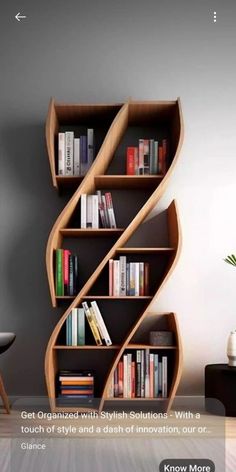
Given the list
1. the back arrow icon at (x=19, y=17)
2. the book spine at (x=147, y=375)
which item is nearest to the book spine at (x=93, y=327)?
the book spine at (x=147, y=375)

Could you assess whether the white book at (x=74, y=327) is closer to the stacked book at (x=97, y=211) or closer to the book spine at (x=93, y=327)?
the book spine at (x=93, y=327)

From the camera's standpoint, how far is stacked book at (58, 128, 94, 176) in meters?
4.10

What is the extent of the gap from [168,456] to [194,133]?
7.73 ft

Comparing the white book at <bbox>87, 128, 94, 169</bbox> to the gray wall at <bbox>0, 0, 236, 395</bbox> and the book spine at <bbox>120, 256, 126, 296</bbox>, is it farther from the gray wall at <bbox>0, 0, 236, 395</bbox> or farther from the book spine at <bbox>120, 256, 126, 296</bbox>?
the book spine at <bbox>120, 256, 126, 296</bbox>

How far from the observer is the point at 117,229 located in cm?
404

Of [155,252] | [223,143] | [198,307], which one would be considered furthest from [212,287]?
[223,143]

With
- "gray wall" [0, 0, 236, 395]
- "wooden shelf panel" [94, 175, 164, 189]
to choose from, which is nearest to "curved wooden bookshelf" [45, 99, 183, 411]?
"wooden shelf panel" [94, 175, 164, 189]

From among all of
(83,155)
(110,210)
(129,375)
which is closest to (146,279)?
(110,210)

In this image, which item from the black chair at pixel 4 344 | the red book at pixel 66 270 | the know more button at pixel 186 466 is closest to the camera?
the know more button at pixel 186 466

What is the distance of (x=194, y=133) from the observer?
4422mm

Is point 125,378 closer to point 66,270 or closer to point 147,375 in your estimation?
point 147,375

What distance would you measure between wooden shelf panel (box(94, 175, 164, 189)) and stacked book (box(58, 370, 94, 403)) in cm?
119

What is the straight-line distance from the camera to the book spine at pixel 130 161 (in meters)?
4.16

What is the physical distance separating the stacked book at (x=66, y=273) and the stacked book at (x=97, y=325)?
0.15 meters
